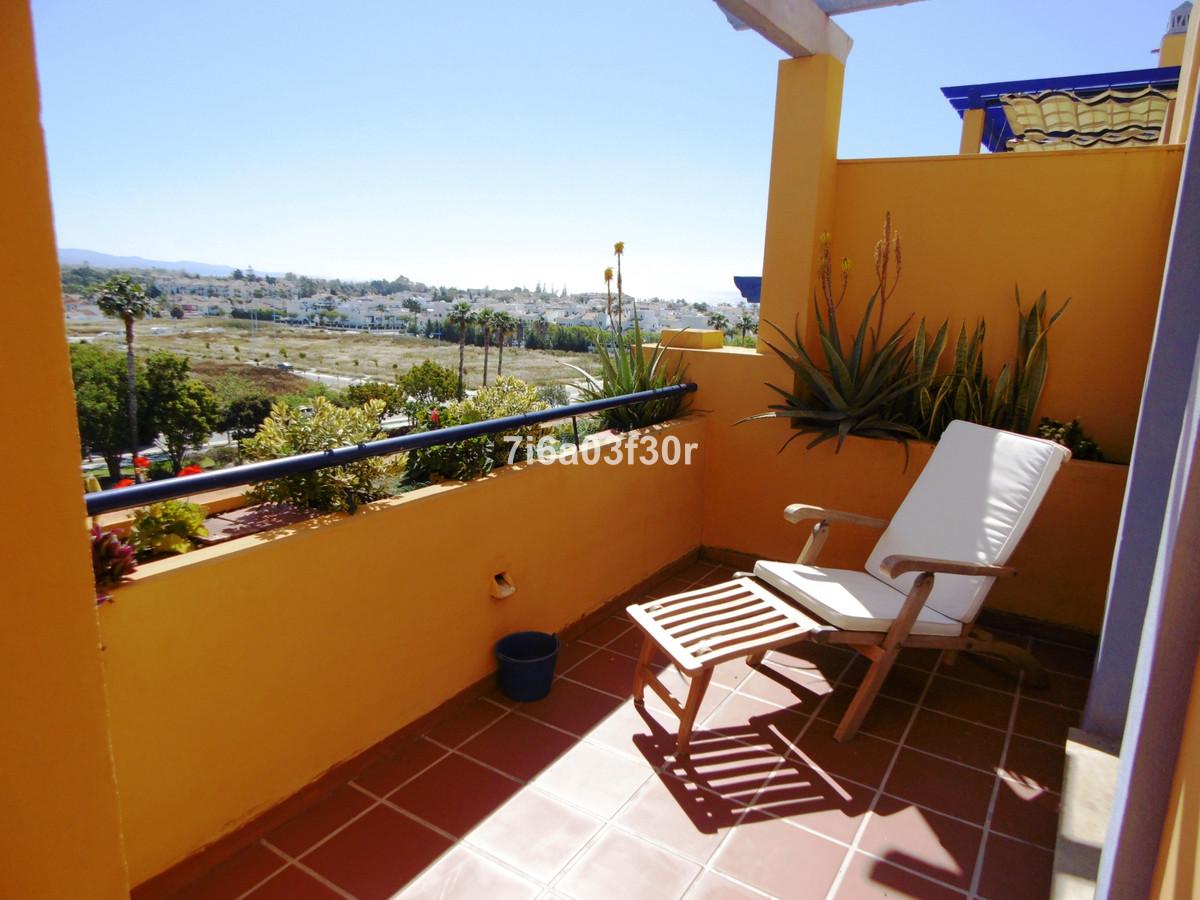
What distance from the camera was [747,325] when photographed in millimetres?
5219

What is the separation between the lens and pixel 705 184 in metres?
15.2

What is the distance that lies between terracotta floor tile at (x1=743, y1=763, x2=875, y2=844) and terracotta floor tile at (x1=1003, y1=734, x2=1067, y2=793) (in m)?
0.61

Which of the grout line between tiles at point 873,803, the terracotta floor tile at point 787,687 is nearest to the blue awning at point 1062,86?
the grout line between tiles at point 873,803

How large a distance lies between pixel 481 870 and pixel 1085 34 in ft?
35.6

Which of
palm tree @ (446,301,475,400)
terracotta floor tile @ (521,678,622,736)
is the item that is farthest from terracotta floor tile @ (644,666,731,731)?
palm tree @ (446,301,475,400)

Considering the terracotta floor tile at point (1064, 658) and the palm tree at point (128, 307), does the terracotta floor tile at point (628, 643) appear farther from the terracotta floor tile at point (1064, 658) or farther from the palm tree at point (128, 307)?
the palm tree at point (128, 307)

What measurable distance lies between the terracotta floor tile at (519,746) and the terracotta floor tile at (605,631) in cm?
76

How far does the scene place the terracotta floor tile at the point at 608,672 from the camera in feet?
10.6

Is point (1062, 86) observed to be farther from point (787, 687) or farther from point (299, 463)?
point (299, 463)

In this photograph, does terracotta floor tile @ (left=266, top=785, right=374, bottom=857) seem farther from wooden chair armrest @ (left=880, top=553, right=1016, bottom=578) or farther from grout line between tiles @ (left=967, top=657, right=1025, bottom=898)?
wooden chair armrest @ (left=880, top=553, right=1016, bottom=578)

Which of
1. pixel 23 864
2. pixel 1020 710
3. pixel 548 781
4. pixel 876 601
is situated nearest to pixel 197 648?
pixel 23 864

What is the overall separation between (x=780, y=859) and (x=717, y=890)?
0.25 m

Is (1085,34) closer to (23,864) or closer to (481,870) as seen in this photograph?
(481,870)

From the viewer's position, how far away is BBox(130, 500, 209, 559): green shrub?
82.5 inches
